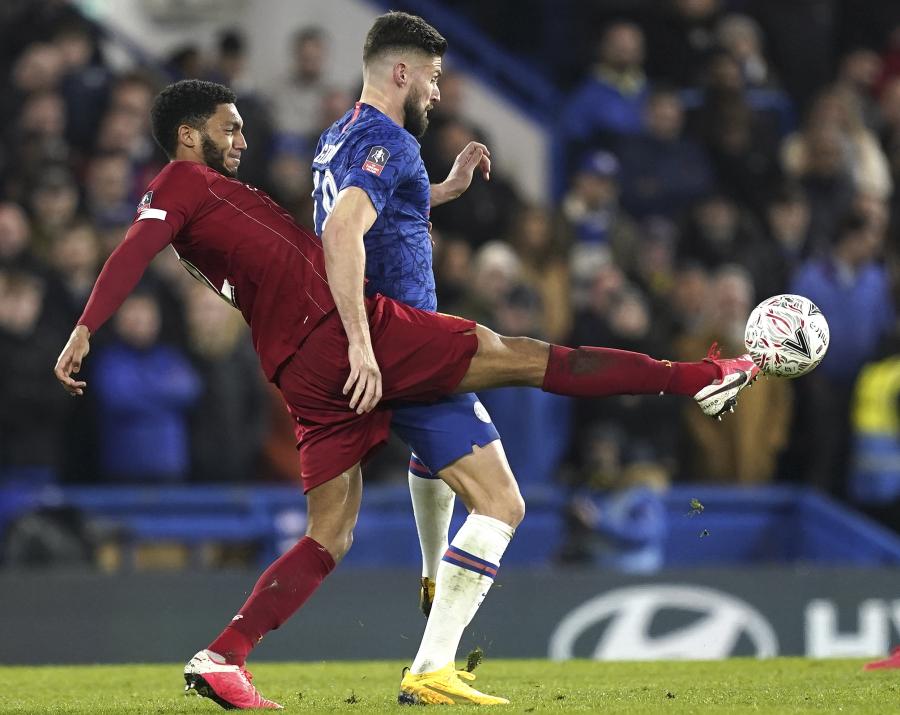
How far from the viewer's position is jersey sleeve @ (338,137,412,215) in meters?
5.75

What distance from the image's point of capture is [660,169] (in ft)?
44.9

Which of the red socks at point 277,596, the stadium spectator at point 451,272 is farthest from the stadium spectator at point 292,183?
the red socks at point 277,596

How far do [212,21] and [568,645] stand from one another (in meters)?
7.41

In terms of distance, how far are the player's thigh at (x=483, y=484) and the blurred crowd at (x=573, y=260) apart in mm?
4667

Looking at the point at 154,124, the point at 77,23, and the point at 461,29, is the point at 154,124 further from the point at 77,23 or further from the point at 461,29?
the point at 461,29

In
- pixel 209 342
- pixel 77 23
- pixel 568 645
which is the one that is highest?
pixel 77 23

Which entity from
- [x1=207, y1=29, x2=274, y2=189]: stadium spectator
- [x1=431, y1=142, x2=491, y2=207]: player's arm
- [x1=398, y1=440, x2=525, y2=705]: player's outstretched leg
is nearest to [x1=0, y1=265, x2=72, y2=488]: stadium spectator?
[x1=207, y1=29, x2=274, y2=189]: stadium spectator

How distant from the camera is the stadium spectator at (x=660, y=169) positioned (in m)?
13.6

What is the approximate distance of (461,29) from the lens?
1523cm

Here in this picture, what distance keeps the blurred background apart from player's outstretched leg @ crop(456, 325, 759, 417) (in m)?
3.70

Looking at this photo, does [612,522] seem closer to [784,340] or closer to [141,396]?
[141,396]

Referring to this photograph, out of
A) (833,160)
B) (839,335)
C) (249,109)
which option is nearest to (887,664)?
(839,335)

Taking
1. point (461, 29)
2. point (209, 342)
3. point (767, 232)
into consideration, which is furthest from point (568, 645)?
point (461, 29)

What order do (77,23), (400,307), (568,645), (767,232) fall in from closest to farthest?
(400,307)
(568,645)
(77,23)
(767,232)
